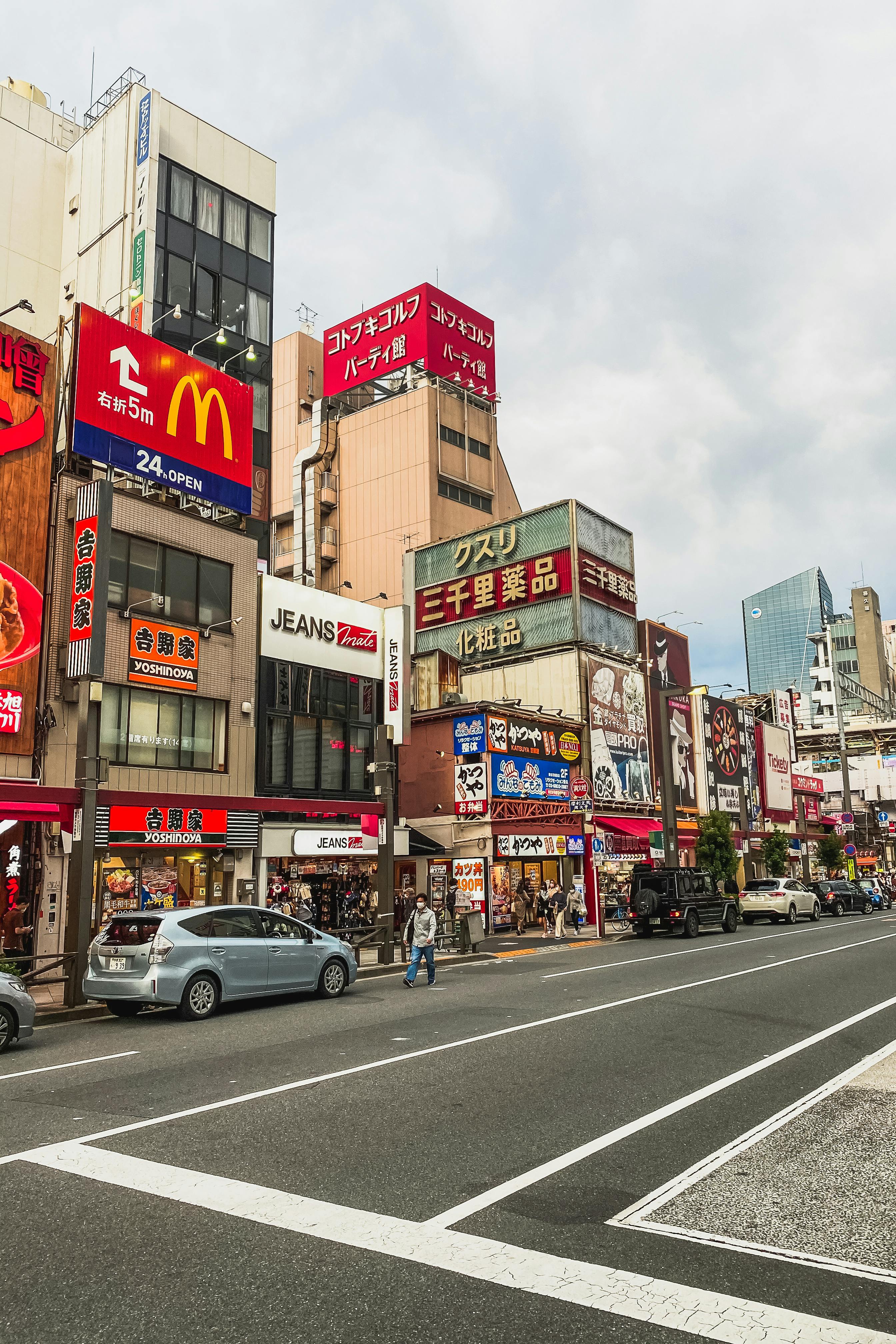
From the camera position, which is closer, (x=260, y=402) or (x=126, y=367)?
(x=126, y=367)

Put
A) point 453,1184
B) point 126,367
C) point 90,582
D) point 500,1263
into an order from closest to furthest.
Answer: point 500,1263 < point 453,1184 < point 90,582 < point 126,367

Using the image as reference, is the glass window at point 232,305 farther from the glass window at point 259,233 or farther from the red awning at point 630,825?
the red awning at point 630,825

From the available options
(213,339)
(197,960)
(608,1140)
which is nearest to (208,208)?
(213,339)

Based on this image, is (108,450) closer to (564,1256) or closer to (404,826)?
(404,826)

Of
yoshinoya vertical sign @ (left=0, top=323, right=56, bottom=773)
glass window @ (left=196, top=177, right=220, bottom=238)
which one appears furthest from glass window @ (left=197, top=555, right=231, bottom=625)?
glass window @ (left=196, top=177, right=220, bottom=238)

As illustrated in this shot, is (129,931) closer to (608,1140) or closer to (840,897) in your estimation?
(608,1140)

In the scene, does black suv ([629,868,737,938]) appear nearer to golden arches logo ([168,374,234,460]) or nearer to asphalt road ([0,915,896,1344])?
asphalt road ([0,915,896,1344])

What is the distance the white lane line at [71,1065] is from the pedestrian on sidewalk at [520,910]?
75.6 feet

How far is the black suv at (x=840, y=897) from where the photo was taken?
4200 cm

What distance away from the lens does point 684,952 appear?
911 inches

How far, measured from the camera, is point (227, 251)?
41344 millimetres

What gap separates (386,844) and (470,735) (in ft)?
42.1

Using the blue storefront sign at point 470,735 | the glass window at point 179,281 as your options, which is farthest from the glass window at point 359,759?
the glass window at point 179,281

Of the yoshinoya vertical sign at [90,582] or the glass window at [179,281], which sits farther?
the glass window at [179,281]
